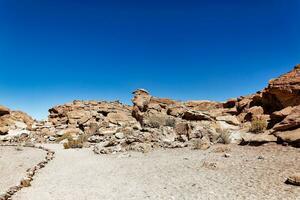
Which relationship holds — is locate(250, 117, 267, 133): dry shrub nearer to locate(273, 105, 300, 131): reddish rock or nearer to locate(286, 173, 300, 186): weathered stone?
locate(273, 105, 300, 131): reddish rock

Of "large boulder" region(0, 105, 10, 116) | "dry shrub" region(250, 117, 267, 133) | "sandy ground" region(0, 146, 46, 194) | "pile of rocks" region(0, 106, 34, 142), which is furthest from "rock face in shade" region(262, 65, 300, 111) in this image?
"large boulder" region(0, 105, 10, 116)

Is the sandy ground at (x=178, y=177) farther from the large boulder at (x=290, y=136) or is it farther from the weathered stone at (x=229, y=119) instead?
the weathered stone at (x=229, y=119)

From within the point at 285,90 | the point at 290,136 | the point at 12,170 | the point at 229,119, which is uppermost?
the point at 285,90

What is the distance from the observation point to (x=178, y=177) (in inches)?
516

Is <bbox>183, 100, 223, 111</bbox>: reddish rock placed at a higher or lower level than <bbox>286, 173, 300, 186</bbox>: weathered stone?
higher

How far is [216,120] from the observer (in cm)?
2903

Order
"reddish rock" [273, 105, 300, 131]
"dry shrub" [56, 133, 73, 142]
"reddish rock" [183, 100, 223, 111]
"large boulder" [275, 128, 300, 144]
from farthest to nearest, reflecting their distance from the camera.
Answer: "reddish rock" [183, 100, 223, 111] → "dry shrub" [56, 133, 73, 142] → "reddish rock" [273, 105, 300, 131] → "large boulder" [275, 128, 300, 144]

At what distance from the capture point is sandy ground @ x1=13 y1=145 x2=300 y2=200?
416 inches

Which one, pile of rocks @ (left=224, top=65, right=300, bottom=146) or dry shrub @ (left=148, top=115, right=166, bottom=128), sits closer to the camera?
pile of rocks @ (left=224, top=65, right=300, bottom=146)

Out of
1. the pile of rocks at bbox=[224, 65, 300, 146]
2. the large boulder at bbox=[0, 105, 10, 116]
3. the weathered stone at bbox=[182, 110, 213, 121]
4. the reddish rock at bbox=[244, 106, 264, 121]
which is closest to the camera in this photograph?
the pile of rocks at bbox=[224, 65, 300, 146]

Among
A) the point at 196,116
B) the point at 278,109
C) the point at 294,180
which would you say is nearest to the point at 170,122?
the point at 196,116

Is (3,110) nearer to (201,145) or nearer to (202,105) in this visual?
(202,105)

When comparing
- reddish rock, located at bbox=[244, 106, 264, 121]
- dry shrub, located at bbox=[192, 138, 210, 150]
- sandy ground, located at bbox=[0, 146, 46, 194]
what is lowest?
sandy ground, located at bbox=[0, 146, 46, 194]

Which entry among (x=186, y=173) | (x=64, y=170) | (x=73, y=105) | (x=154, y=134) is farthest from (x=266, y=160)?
(x=73, y=105)
